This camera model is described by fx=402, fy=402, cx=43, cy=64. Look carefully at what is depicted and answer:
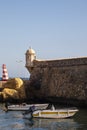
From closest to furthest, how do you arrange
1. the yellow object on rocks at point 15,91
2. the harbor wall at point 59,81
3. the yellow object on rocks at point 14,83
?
the harbor wall at point 59,81 < the yellow object on rocks at point 15,91 < the yellow object on rocks at point 14,83

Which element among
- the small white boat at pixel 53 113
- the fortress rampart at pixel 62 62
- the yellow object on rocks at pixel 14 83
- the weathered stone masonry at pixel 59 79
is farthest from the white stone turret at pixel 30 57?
the small white boat at pixel 53 113

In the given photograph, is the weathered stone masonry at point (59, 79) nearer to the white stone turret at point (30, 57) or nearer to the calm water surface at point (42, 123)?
the white stone turret at point (30, 57)

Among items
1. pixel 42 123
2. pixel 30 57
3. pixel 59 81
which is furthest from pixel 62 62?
pixel 42 123

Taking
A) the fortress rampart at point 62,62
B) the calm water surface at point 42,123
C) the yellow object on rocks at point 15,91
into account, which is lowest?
the calm water surface at point 42,123

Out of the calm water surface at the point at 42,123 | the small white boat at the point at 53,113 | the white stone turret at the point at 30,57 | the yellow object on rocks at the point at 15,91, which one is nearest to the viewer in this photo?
the calm water surface at the point at 42,123

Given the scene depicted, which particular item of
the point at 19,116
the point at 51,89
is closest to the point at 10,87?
the point at 51,89

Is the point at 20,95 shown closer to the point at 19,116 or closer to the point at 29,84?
the point at 29,84

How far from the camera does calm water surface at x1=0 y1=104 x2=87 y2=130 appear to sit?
27.9m

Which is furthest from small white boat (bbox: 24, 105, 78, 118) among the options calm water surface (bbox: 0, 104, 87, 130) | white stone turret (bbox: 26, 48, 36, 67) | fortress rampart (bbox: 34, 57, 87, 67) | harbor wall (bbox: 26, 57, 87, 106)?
white stone turret (bbox: 26, 48, 36, 67)

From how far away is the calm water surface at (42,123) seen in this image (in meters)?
27.9

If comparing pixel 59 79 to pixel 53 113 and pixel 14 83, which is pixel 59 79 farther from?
pixel 53 113

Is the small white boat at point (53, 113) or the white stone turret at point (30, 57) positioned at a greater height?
the white stone turret at point (30, 57)

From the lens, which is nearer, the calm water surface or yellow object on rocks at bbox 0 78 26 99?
the calm water surface

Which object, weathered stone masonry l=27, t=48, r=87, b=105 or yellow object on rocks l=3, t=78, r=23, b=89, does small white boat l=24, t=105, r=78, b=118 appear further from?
yellow object on rocks l=3, t=78, r=23, b=89
